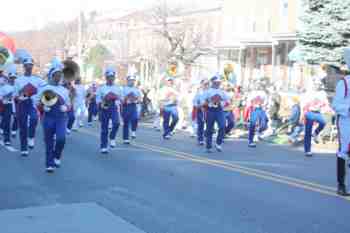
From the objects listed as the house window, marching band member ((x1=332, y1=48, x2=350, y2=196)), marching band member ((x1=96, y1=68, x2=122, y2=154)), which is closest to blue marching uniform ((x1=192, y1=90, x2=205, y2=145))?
marching band member ((x1=96, y1=68, x2=122, y2=154))

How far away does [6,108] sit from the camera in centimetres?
1622

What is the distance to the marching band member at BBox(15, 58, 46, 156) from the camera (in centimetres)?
1400

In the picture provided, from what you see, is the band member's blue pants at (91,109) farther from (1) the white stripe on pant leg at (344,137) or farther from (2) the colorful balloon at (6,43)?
(1) the white stripe on pant leg at (344,137)

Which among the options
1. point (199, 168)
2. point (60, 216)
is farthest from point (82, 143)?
point (60, 216)

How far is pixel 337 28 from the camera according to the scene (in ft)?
74.6

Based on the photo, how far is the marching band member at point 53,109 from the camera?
11.7 m

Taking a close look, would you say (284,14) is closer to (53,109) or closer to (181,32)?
(181,32)

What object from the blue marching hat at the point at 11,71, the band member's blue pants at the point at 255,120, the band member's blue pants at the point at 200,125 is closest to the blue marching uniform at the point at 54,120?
the blue marching hat at the point at 11,71

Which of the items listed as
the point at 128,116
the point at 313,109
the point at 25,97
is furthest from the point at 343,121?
the point at 128,116

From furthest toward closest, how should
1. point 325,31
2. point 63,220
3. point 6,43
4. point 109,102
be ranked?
1. point 325,31
2. point 6,43
3. point 109,102
4. point 63,220

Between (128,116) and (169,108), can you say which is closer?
(128,116)

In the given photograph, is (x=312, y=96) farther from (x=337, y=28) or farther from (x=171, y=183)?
(x=337, y=28)

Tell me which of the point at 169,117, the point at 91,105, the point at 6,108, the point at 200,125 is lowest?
the point at 200,125

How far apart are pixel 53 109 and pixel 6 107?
4.91 metres
